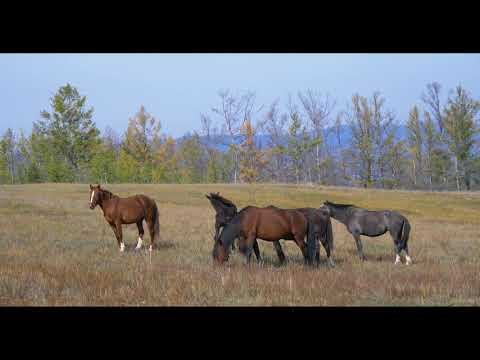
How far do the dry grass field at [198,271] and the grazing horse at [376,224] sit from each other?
0.61 meters

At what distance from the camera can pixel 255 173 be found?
56688 mm

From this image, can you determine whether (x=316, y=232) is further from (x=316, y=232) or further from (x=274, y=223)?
(x=274, y=223)

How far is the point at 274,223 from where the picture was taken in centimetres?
900

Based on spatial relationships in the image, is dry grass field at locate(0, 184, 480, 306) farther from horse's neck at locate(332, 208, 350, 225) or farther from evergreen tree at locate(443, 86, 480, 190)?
evergreen tree at locate(443, 86, 480, 190)

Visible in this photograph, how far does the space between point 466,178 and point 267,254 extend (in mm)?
45574

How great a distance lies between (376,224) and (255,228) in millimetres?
3851

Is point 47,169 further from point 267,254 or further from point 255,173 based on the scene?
point 267,254

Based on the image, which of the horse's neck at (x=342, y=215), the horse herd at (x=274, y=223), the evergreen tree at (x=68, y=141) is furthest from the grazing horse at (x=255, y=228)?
the evergreen tree at (x=68, y=141)

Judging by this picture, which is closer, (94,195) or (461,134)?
(94,195)

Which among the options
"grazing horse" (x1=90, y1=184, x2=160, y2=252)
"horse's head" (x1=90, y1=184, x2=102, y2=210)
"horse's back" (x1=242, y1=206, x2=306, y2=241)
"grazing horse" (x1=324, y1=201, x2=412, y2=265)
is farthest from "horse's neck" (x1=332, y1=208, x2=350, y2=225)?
"horse's head" (x1=90, y1=184, x2=102, y2=210)

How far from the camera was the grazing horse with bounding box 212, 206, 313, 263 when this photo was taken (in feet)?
29.3

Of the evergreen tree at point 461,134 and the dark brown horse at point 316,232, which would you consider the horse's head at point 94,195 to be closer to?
the dark brown horse at point 316,232

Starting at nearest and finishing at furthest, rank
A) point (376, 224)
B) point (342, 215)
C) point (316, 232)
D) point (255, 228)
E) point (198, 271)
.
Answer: point (198, 271) < point (255, 228) < point (316, 232) < point (376, 224) < point (342, 215)

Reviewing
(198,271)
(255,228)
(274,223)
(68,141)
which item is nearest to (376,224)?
(274,223)
